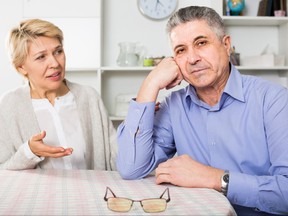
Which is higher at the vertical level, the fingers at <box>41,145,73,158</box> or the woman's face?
the woman's face

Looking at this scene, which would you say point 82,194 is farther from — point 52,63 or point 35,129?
point 52,63

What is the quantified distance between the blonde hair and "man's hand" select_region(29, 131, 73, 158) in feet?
1.85

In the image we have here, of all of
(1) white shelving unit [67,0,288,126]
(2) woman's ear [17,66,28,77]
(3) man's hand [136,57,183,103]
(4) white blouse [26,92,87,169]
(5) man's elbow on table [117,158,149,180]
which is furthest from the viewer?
(1) white shelving unit [67,0,288,126]

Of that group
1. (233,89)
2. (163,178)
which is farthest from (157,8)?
(163,178)

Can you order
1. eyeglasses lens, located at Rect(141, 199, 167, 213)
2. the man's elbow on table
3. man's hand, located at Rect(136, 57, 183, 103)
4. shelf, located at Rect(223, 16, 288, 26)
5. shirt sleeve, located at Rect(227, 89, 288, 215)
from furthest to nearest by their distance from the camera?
shelf, located at Rect(223, 16, 288, 26), man's hand, located at Rect(136, 57, 183, 103), the man's elbow on table, shirt sleeve, located at Rect(227, 89, 288, 215), eyeglasses lens, located at Rect(141, 199, 167, 213)

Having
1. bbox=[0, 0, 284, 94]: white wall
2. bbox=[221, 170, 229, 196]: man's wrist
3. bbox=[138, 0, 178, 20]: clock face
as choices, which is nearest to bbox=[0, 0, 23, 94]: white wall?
bbox=[0, 0, 284, 94]: white wall

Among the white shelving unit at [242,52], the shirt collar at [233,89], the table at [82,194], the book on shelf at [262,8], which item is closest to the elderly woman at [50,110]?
the table at [82,194]

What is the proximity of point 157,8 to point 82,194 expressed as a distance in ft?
9.45

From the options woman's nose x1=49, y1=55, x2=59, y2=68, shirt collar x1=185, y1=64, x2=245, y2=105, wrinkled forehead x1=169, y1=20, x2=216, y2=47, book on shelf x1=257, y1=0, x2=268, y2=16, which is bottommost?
shirt collar x1=185, y1=64, x2=245, y2=105

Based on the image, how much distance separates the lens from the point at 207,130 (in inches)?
57.6

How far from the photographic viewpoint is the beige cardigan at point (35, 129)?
1.76 metres

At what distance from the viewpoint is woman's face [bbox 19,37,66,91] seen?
6.31ft

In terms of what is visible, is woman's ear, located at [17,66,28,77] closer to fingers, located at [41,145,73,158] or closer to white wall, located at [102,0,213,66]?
fingers, located at [41,145,73,158]

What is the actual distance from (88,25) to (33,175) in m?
2.24
